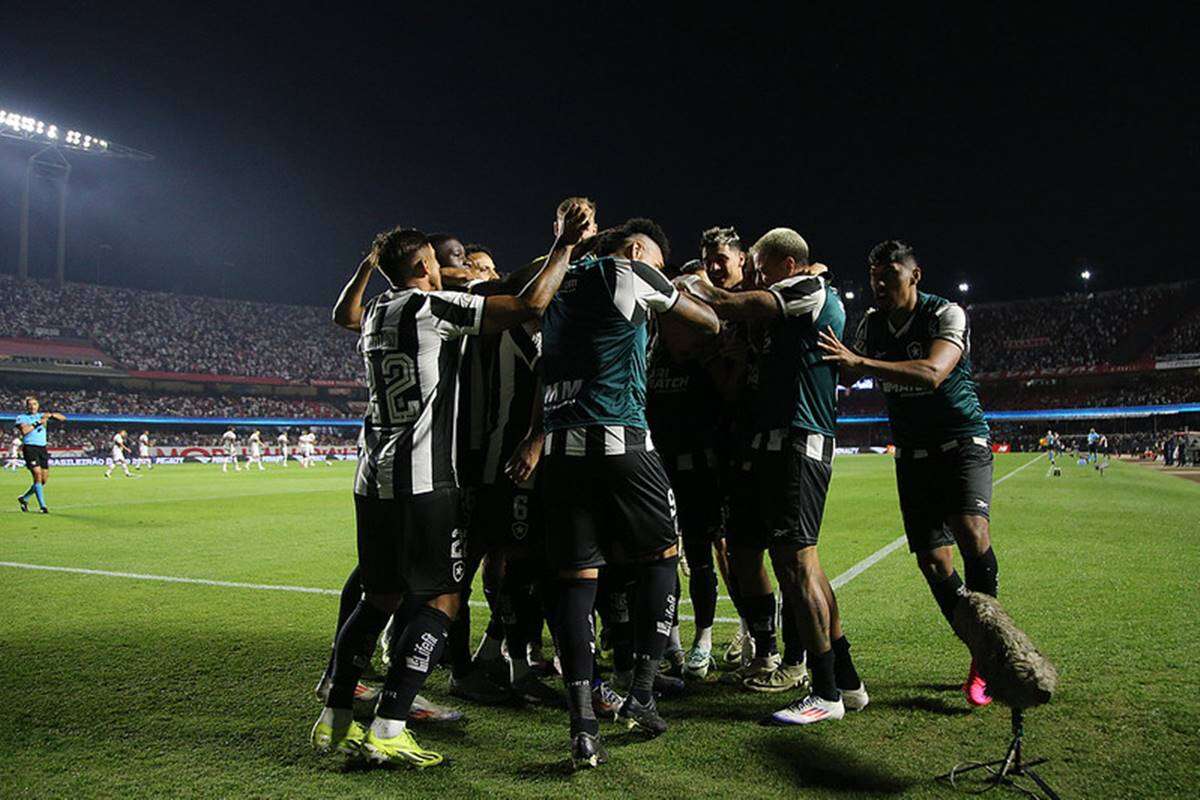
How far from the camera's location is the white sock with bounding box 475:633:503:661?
15.9ft

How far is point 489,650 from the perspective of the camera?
488 centimetres

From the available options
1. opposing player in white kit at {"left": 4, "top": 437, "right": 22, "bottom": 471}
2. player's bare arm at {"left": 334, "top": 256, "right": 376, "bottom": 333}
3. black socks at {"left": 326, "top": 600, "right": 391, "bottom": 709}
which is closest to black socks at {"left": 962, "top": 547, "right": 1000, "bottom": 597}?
black socks at {"left": 326, "top": 600, "right": 391, "bottom": 709}

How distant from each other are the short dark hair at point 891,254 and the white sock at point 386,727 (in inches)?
144

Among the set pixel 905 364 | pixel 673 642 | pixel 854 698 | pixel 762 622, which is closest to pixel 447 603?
pixel 673 642

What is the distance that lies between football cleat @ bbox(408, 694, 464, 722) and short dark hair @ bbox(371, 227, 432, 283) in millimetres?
2198

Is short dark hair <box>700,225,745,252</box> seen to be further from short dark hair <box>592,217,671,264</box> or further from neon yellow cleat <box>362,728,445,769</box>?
neon yellow cleat <box>362,728,445,769</box>

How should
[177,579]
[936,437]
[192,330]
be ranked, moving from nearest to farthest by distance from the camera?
[936,437], [177,579], [192,330]

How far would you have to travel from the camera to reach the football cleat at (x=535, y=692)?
452cm

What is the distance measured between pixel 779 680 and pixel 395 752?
2286mm

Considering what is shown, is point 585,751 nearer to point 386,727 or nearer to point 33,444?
point 386,727

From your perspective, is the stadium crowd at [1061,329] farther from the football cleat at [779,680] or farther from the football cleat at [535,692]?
the football cleat at [535,692]

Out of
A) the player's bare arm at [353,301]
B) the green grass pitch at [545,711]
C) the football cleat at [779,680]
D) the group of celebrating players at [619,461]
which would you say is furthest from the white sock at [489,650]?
the player's bare arm at [353,301]

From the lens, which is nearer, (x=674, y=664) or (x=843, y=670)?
(x=843, y=670)

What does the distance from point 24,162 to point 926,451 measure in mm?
68986
